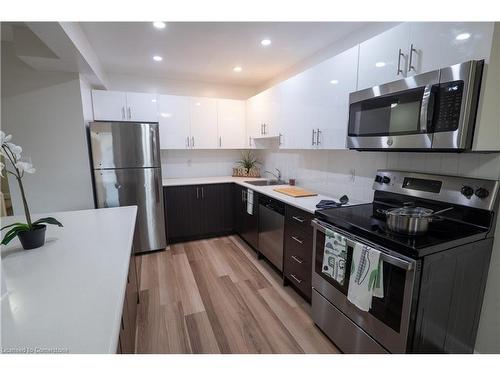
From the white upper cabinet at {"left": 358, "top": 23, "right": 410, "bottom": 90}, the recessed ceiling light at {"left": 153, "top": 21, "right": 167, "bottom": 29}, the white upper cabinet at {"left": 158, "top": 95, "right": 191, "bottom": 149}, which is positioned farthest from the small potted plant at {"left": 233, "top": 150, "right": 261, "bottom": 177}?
the white upper cabinet at {"left": 358, "top": 23, "right": 410, "bottom": 90}

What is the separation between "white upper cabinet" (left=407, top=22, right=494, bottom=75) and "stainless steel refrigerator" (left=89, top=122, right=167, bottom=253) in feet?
8.78

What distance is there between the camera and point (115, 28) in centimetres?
217

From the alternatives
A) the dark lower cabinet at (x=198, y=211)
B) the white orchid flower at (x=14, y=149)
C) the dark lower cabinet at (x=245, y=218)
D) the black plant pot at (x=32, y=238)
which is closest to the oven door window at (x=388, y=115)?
the dark lower cabinet at (x=245, y=218)

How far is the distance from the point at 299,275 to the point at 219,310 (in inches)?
30.3

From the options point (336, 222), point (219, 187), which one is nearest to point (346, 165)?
point (336, 222)

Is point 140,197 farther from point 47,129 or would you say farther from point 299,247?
point 299,247

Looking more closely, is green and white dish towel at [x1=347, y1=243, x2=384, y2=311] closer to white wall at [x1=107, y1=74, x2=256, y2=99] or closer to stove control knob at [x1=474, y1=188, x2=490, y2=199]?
stove control knob at [x1=474, y1=188, x2=490, y2=199]

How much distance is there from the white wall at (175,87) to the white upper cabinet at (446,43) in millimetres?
3014

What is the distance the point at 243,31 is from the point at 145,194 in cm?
216

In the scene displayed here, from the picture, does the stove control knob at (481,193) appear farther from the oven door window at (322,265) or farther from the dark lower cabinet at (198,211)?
the dark lower cabinet at (198,211)

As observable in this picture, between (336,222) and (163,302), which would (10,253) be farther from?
(336,222)

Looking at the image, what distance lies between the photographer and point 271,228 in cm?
263

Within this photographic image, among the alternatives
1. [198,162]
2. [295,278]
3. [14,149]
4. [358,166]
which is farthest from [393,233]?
[198,162]

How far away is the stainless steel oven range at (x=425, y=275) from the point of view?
1227 millimetres
